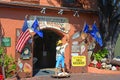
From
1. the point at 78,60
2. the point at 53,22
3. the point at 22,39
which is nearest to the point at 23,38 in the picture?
the point at 22,39

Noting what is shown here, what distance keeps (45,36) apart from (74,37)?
2.25m

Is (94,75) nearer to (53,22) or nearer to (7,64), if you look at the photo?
(53,22)

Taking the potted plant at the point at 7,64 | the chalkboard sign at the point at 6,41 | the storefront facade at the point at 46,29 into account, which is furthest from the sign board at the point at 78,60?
the chalkboard sign at the point at 6,41

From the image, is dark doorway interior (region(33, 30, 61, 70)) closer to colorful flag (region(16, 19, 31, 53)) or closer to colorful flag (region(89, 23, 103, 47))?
colorful flag (region(89, 23, 103, 47))

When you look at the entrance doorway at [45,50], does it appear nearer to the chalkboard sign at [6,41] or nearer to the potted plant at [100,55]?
the potted plant at [100,55]

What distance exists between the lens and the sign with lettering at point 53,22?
1808 cm

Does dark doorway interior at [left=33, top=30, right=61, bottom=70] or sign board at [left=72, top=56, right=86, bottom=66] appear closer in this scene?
sign board at [left=72, top=56, right=86, bottom=66]

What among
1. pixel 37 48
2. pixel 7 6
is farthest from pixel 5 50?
pixel 37 48

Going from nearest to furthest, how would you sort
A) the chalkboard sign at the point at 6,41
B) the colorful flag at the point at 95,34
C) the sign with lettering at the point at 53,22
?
the chalkboard sign at the point at 6,41, the sign with lettering at the point at 53,22, the colorful flag at the point at 95,34

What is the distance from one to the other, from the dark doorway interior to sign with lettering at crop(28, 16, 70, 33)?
1476 millimetres

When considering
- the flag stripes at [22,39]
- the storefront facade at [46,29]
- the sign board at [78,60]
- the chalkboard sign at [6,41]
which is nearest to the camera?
the flag stripes at [22,39]

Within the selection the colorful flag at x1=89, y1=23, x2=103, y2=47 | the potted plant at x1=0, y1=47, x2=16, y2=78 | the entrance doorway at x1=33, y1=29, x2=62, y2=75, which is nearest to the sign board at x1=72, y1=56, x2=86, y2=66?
the colorful flag at x1=89, y1=23, x2=103, y2=47

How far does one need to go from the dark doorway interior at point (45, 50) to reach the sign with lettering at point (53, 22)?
1.48 m

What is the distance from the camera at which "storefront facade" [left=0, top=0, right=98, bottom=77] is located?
17.0 metres
